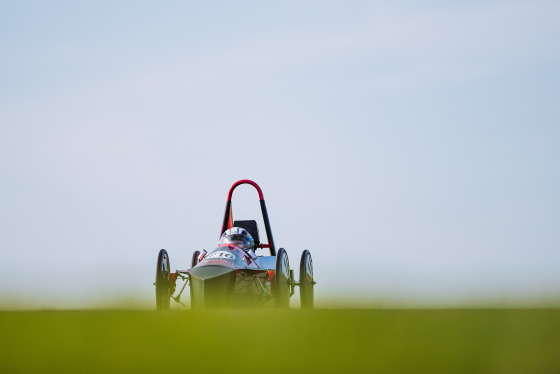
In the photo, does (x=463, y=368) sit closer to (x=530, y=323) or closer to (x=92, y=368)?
(x=530, y=323)

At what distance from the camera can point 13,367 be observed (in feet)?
10.8

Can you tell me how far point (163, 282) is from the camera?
1541cm

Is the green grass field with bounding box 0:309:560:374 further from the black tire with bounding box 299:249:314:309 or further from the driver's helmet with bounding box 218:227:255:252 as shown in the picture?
the driver's helmet with bounding box 218:227:255:252

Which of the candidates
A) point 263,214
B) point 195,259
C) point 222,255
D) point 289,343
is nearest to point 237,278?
point 222,255

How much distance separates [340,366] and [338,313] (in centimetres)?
140

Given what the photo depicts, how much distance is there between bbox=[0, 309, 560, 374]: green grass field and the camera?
324 centimetres

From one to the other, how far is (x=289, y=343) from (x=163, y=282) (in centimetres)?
1206

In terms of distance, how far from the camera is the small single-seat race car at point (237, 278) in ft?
47.3

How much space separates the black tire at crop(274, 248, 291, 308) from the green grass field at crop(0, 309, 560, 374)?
33.7ft

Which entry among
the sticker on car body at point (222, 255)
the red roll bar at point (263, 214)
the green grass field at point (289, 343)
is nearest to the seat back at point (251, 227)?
the red roll bar at point (263, 214)

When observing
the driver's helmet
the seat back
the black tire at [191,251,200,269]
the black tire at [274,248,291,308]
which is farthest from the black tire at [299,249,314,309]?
the black tire at [191,251,200,269]

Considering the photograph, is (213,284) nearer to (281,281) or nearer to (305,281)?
(281,281)

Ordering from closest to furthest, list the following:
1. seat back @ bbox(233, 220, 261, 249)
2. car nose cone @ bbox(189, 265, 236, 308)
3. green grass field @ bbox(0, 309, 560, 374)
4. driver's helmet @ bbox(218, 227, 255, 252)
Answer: green grass field @ bbox(0, 309, 560, 374)
car nose cone @ bbox(189, 265, 236, 308)
driver's helmet @ bbox(218, 227, 255, 252)
seat back @ bbox(233, 220, 261, 249)

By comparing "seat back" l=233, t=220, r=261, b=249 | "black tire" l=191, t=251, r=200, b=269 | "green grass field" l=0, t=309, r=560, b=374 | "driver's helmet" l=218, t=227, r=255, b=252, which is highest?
"seat back" l=233, t=220, r=261, b=249
